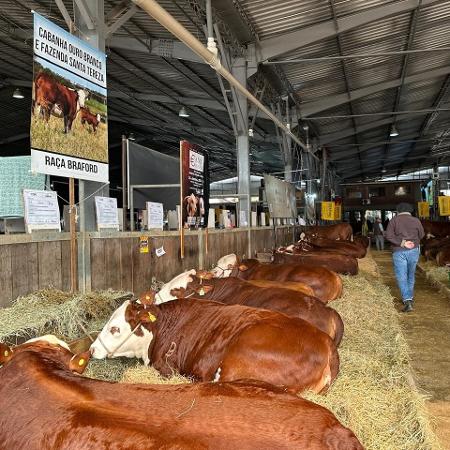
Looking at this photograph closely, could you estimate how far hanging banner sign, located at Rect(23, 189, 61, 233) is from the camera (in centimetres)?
396

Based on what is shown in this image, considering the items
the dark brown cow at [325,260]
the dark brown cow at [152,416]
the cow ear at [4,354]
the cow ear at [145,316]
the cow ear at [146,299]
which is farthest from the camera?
the dark brown cow at [325,260]

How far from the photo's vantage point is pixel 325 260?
33.5ft

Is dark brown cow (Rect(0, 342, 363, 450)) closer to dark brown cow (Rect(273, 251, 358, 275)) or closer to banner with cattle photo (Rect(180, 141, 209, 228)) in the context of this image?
banner with cattle photo (Rect(180, 141, 209, 228))

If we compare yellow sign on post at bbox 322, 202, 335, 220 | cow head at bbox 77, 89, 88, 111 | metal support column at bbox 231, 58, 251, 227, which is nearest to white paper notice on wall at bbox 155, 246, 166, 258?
cow head at bbox 77, 89, 88, 111

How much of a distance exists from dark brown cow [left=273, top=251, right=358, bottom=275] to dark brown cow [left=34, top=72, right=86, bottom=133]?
607 cm

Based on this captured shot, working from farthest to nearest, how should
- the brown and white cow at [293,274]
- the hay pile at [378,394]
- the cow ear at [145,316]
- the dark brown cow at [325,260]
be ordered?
the dark brown cow at [325,260] → the brown and white cow at [293,274] → the cow ear at [145,316] → the hay pile at [378,394]

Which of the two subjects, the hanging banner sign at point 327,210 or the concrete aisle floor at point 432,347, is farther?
the hanging banner sign at point 327,210

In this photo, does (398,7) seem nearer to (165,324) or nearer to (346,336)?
(346,336)

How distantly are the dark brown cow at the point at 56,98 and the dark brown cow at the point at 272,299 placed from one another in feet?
6.70

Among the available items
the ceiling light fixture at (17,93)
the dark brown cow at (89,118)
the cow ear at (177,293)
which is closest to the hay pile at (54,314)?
the cow ear at (177,293)

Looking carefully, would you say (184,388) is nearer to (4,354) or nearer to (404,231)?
Result: (4,354)

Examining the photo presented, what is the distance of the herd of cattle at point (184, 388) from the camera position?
73.6 inches

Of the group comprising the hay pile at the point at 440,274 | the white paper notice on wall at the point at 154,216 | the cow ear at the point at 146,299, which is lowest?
the hay pile at the point at 440,274

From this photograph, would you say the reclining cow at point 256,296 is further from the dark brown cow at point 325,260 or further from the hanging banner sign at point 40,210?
the dark brown cow at point 325,260
